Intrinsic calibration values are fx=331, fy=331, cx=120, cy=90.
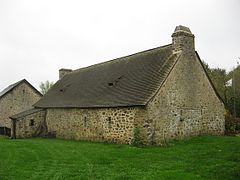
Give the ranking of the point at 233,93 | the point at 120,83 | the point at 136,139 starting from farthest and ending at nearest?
the point at 233,93 → the point at 120,83 → the point at 136,139

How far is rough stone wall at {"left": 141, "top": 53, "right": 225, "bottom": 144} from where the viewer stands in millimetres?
21109

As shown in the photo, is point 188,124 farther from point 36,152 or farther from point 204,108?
point 36,152

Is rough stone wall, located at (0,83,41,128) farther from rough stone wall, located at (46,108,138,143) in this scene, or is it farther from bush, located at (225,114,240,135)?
bush, located at (225,114,240,135)

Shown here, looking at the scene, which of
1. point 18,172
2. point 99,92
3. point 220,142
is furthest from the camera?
point 99,92

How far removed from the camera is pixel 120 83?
25188 millimetres

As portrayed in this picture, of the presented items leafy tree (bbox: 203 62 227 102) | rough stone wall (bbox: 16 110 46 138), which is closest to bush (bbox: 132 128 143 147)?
rough stone wall (bbox: 16 110 46 138)

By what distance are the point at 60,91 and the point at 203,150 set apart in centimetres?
2036

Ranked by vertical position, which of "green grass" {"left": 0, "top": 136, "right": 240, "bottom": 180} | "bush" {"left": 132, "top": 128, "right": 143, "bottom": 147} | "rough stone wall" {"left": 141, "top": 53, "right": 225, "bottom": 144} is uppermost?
"rough stone wall" {"left": 141, "top": 53, "right": 225, "bottom": 144}

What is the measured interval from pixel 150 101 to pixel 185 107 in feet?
12.4

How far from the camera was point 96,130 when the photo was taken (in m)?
24.3

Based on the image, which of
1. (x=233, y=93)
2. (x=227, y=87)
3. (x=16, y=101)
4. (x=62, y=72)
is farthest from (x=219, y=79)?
(x=16, y=101)

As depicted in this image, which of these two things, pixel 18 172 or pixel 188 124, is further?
pixel 188 124

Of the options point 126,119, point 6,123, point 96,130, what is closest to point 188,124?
point 126,119

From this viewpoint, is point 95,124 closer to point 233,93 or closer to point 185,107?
point 185,107
